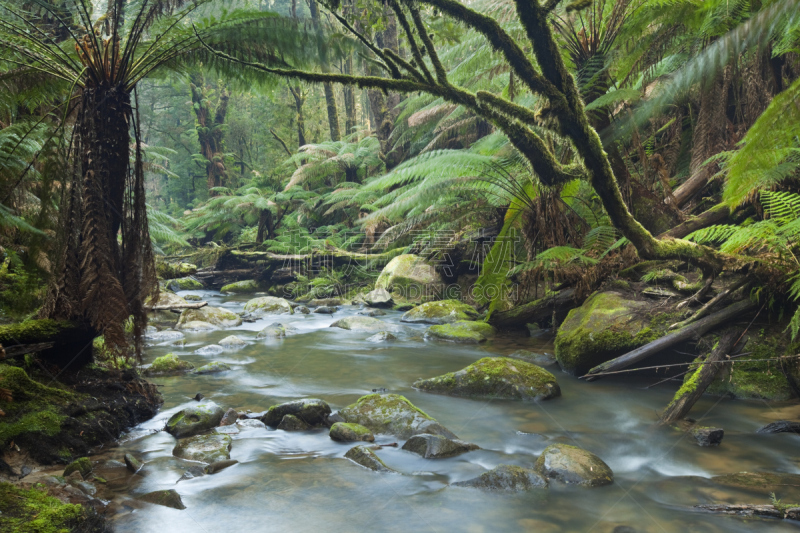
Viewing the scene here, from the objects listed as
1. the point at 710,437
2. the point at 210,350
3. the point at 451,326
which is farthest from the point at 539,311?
the point at 210,350

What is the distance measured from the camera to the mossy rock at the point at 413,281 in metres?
8.93

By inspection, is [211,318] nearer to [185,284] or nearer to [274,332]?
[274,332]

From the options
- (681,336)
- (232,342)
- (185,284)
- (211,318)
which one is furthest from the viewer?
(185,284)

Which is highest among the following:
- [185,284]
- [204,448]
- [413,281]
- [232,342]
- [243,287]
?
[185,284]

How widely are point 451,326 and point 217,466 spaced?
410 cm

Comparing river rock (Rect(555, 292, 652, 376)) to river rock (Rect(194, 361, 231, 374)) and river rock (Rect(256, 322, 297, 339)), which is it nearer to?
river rock (Rect(194, 361, 231, 374))

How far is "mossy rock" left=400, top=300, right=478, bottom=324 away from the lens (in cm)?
732

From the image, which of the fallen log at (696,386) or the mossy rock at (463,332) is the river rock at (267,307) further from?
the fallen log at (696,386)

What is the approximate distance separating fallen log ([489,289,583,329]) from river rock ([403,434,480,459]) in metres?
3.01

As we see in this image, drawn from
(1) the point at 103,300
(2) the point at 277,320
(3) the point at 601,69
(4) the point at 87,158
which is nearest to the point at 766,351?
(3) the point at 601,69

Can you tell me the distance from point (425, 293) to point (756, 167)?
6.72 meters

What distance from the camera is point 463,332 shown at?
245 inches

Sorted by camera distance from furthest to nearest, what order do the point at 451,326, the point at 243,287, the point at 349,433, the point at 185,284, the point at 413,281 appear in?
the point at 185,284, the point at 243,287, the point at 413,281, the point at 451,326, the point at 349,433

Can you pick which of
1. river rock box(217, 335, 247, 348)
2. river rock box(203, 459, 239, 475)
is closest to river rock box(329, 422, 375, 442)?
river rock box(203, 459, 239, 475)
